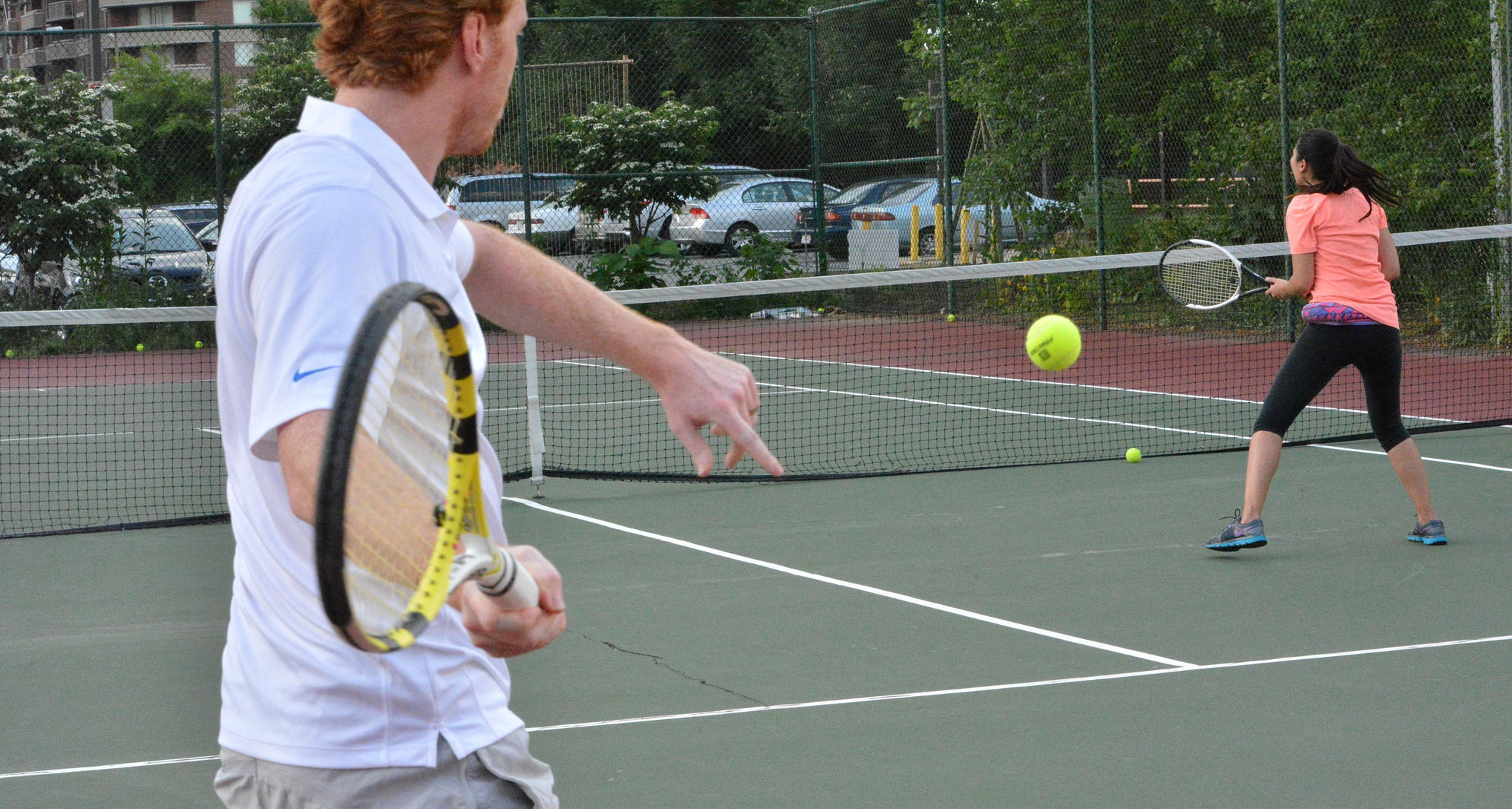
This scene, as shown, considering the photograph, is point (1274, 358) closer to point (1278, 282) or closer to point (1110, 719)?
point (1278, 282)

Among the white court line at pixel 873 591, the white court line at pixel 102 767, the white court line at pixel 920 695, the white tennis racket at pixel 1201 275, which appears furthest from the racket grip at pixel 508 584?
the white tennis racket at pixel 1201 275

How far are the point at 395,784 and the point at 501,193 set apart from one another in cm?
1534

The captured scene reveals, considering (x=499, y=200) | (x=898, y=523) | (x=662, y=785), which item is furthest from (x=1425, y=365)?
(x=662, y=785)

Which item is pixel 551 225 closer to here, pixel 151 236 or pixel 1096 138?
pixel 151 236

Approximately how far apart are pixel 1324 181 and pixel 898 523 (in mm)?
2267

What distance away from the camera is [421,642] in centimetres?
158

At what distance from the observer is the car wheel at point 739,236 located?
17938mm

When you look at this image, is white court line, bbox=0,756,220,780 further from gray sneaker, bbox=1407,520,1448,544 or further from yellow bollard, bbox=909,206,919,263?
yellow bollard, bbox=909,206,919,263

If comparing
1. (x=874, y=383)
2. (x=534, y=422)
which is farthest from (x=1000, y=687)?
(x=874, y=383)

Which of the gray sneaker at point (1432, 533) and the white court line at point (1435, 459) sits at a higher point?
the white court line at point (1435, 459)

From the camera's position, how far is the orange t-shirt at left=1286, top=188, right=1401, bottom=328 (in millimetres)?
6023

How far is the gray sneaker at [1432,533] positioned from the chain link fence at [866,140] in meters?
7.17

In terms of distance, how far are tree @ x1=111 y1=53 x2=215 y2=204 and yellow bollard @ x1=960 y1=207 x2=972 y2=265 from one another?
289 inches

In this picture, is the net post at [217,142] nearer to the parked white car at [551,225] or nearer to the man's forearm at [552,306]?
the parked white car at [551,225]
